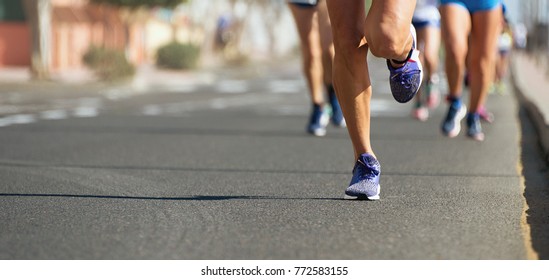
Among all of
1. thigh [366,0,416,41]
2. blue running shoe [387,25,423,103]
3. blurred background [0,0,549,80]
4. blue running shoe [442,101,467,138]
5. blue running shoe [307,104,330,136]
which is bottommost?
blurred background [0,0,549,80]

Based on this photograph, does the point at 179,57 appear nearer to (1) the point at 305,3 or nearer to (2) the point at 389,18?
(1) the point at 305,3

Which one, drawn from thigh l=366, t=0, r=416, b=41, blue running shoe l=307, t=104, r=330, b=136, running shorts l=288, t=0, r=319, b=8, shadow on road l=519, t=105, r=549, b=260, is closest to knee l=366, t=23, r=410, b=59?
thigh l=366, t=0, r=416, b=41

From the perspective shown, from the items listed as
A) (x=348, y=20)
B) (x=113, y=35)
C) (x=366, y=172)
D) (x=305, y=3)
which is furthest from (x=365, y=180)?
(x=113, y=35)

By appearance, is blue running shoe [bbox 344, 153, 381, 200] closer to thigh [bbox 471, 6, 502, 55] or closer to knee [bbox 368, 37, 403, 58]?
knee [bbox 368, 37, 403, 58]

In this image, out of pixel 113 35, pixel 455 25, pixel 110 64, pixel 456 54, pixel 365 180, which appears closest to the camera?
pixel 365 180

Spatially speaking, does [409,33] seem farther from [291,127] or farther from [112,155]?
[291,127]

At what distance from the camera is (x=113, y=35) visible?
182ft

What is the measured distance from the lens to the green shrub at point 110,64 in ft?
97.0

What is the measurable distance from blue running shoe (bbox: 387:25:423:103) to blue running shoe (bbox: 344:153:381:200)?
381 mm

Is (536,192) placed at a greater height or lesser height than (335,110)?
greater

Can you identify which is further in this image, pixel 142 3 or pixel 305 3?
pixel 142 3

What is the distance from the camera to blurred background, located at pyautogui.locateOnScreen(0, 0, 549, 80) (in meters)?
29.6

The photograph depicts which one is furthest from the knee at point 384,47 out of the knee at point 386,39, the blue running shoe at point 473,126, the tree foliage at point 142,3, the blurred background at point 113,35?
the tree foliage at point 142,3

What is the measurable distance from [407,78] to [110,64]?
24169mm
